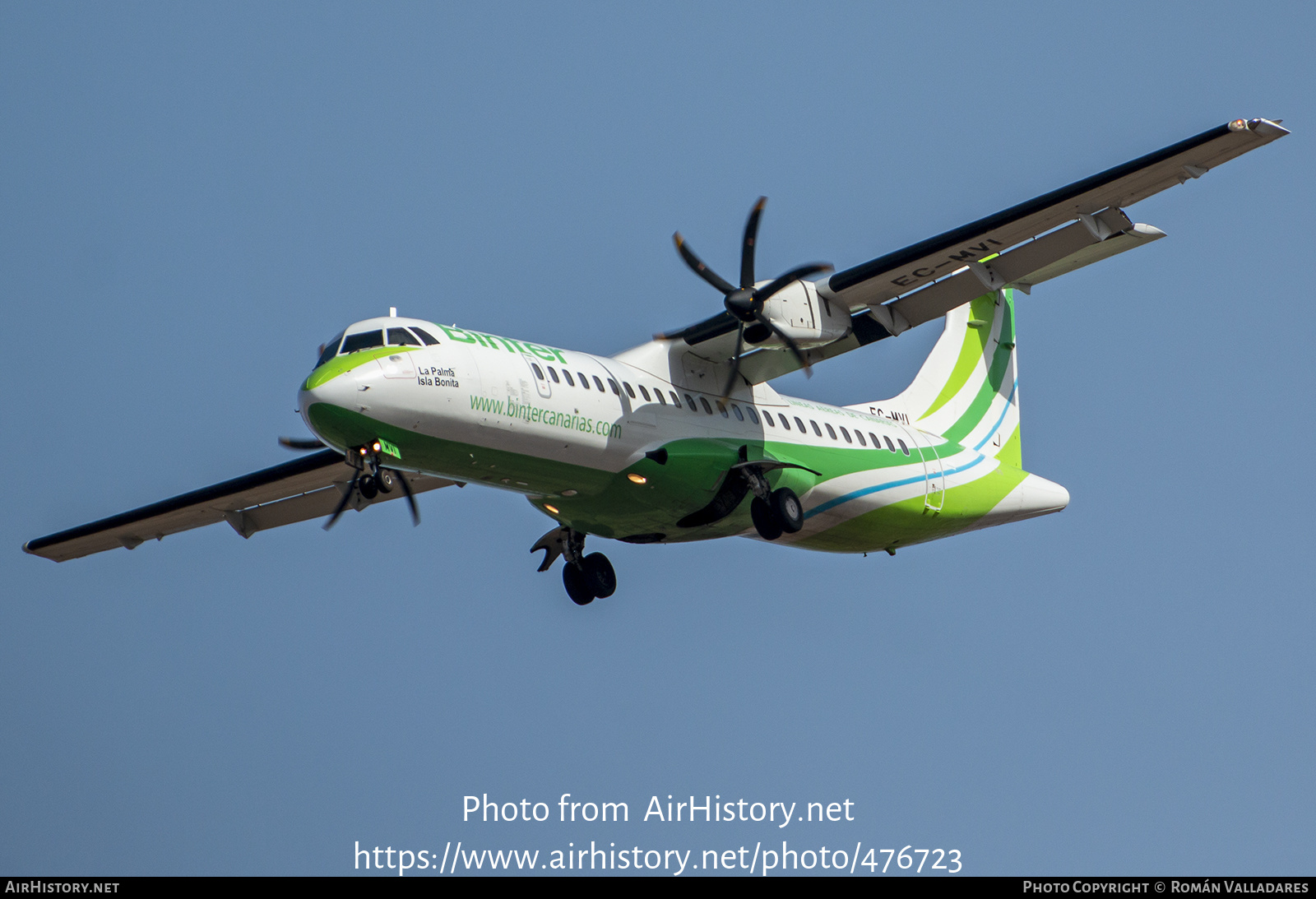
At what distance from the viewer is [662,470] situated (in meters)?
18.9

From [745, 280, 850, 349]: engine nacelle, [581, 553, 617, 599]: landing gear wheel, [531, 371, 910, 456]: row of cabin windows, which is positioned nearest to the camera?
[531, 371, 910, 456]: row of cabin windows

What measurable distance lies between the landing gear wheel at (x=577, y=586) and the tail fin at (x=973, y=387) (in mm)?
4959

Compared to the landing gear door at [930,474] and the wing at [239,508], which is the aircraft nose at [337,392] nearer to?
the wing at [239,508]

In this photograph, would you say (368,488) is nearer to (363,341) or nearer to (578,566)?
(363,341)

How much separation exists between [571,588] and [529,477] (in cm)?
292

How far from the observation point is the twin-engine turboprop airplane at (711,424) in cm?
1702

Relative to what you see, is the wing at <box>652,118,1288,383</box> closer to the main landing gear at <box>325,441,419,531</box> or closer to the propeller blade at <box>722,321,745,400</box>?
the propeller blade at <box>722,321,745,400</box>

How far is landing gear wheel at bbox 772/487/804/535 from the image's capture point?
19609 mm

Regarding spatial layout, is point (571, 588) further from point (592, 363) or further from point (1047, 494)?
point (1047, 494)

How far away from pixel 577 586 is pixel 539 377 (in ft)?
12.5

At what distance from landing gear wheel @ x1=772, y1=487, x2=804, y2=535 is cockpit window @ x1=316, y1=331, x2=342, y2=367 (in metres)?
5.74

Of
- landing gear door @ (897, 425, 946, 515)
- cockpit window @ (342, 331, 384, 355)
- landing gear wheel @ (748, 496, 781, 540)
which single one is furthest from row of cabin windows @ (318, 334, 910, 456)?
Answer: landing gear wheel @ (748, 496, 781, 540)

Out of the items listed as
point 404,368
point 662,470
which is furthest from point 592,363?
point 404,368

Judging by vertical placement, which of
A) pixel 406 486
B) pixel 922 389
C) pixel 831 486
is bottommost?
pixel 406 486
